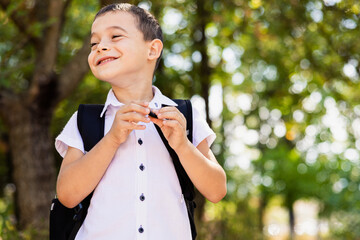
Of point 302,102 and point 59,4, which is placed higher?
point 59,4

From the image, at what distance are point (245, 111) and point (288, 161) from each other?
2196 mm

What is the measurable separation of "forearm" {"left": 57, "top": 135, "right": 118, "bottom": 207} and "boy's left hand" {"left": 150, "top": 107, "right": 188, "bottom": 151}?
200 millimetres

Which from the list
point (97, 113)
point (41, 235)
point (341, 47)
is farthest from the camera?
point (341, 47)

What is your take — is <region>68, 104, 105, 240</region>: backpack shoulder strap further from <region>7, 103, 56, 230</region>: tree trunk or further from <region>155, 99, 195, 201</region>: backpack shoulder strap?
<region>7, 103, 56, 230</region>: tree trunk

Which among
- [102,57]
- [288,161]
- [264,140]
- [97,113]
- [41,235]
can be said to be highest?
[264,140]

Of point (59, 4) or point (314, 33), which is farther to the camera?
point (314, 33)

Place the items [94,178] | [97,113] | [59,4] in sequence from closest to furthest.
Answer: [94,178]
[97,113]
[59,4]

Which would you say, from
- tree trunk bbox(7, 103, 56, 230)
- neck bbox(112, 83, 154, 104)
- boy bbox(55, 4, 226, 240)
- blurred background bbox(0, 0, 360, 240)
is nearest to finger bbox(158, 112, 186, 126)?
boy bbox(55, 4, 226, 240)

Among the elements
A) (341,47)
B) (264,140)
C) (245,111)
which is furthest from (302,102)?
(264,140)

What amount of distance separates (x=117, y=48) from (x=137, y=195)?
600mm

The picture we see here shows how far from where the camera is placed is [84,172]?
1952mm

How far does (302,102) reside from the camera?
820cm

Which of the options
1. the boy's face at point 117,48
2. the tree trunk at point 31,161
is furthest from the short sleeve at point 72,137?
the tree trunk at point 31,161

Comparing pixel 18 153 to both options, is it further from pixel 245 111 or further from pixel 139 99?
pixel 245 111
